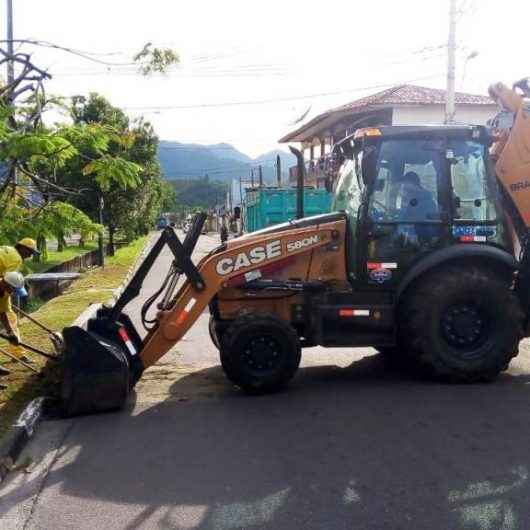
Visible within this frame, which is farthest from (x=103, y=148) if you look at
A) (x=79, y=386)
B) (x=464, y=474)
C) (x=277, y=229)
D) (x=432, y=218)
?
(x=464, y=474)

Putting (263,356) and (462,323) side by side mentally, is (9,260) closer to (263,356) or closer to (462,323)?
(263,356)

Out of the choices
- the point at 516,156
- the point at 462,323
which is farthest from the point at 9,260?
the point at 516,156

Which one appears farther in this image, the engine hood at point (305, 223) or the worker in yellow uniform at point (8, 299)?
the engine hood at point (305, 223)

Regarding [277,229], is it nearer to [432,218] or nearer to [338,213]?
[338,213]

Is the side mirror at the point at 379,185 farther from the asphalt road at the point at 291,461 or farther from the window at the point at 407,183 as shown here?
the asphalt road at the point at 291,461

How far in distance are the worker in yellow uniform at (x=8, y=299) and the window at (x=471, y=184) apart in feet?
15.4

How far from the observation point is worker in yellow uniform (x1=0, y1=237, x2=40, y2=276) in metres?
6.39

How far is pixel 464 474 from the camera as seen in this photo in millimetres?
4145

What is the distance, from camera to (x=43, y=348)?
7.98 m

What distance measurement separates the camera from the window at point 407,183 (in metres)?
6.23

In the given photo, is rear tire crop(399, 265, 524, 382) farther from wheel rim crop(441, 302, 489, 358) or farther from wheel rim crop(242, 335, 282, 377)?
wheel rim crop(242, 335, 282, 377)

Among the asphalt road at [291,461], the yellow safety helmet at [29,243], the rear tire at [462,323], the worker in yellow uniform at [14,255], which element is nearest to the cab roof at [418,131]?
the rear tire at [462,323]

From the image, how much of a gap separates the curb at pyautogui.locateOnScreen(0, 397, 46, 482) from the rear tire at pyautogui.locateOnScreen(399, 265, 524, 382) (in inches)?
144

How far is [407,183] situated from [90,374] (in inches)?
144
